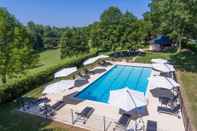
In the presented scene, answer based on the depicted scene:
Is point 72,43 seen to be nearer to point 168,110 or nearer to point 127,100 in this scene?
point 127,100

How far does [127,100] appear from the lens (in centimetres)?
1128

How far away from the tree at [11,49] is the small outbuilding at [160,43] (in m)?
28.5

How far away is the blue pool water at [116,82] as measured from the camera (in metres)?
17.1

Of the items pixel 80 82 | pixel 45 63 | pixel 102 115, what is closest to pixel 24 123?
pixel 102 115

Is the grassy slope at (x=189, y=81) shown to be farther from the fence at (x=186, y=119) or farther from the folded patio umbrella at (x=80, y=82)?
the folded patio umbrella at (x=80, y=82)

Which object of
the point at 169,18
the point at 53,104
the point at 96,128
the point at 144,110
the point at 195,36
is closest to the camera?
the point at 96,128

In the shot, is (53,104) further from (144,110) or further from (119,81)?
(119,81)

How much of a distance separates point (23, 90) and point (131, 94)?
1092cm

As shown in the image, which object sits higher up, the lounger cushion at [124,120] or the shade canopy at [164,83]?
the shade canopy at [164,83]

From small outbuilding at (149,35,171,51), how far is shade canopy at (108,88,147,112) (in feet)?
95.5

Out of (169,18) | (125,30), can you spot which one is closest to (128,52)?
(125,30)

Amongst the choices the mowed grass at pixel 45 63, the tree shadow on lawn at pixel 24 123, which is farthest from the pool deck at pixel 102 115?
the mowed grass at pixel 45 63

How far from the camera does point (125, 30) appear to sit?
32844 mm

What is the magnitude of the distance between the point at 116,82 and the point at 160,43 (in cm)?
2387
